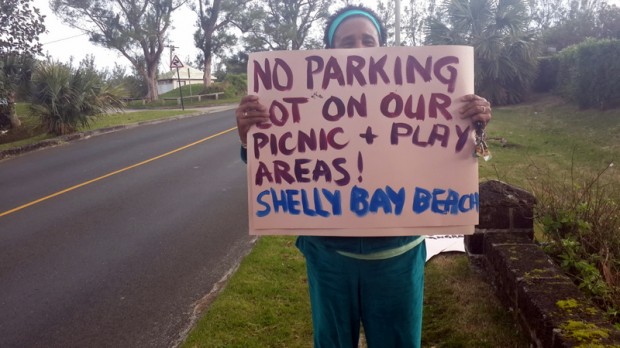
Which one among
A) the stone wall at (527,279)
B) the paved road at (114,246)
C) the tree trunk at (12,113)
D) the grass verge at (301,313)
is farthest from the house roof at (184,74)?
the stone wall at (527,279)

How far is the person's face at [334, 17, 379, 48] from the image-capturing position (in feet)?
6.60

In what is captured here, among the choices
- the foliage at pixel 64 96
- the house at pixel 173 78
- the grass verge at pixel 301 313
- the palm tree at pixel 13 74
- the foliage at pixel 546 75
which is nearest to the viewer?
the grass verge at pixel 301 313

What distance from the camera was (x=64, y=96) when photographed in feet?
50.0

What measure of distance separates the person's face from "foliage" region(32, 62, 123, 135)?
15.0m

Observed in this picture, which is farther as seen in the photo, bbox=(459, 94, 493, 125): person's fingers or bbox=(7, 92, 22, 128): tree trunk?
bbox=(7, 92, 22, 128): tree trunk

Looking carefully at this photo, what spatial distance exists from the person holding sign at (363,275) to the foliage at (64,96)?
49.4 feet

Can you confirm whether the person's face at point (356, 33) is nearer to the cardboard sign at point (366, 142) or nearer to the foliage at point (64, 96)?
the cardboard sign at point (366, 142)

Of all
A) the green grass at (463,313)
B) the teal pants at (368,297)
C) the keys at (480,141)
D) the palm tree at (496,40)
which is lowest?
the green grass at (463,313)

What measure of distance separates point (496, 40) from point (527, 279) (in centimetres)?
1689

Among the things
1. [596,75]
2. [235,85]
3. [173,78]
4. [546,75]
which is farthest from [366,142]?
[173,78]

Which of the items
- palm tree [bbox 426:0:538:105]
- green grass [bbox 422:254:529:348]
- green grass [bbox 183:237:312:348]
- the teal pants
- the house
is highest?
the house

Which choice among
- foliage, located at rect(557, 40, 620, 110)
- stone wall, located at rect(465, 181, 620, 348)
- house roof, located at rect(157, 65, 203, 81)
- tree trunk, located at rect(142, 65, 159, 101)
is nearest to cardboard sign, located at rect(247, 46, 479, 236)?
stone wall, located at rect(465, 181, 620, 348)

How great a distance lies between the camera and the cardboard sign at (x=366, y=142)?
1982 millimetres

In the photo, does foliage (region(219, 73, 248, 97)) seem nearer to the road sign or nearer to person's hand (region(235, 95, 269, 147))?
the road sign
